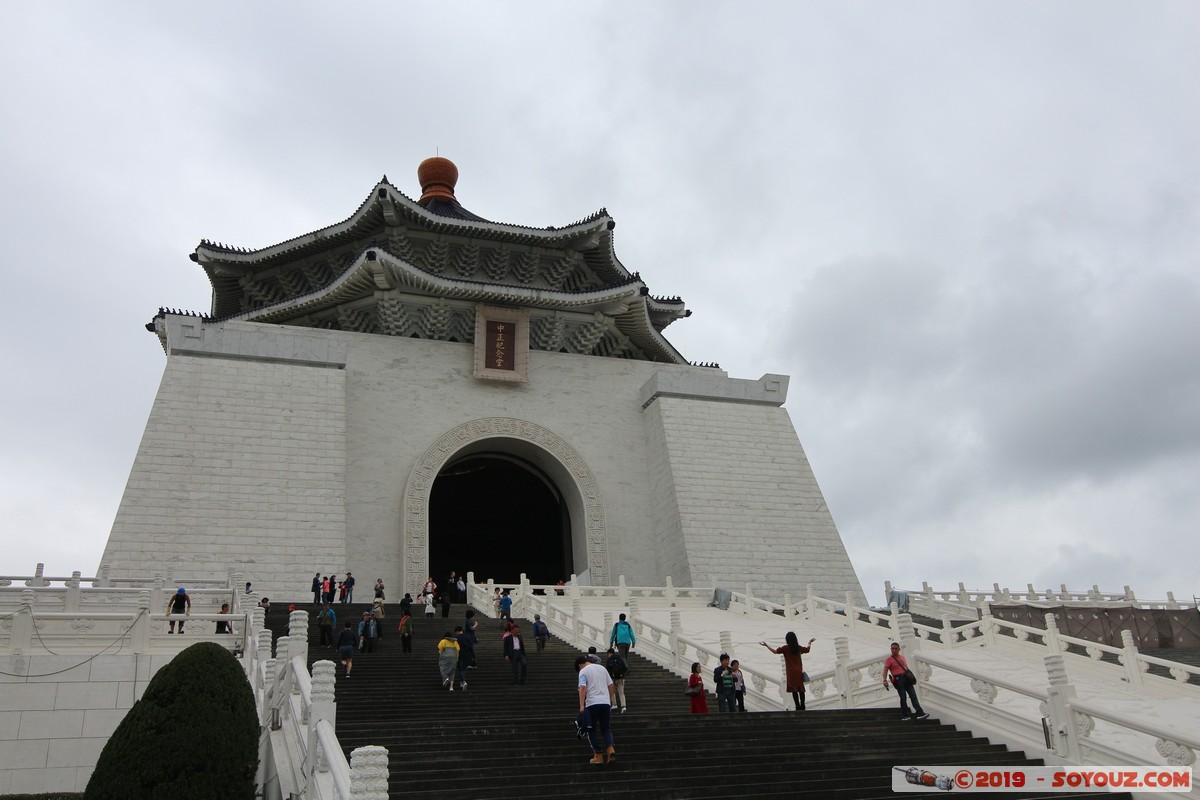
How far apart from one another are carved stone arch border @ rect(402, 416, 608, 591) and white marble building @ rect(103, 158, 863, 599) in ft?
0.16

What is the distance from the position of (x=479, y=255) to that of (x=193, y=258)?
25.5 ft

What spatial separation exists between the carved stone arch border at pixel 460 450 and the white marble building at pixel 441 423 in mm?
50

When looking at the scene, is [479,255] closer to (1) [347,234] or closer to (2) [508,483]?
(1) [347,234]

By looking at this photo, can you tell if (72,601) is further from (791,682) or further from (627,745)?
(791,682)

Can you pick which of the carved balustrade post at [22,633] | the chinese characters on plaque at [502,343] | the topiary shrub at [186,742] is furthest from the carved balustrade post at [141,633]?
the chinese characters on plaque at [502,343]

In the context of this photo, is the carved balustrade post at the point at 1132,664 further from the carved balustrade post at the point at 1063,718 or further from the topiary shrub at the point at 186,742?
the topiary shrub at the point at 186,742

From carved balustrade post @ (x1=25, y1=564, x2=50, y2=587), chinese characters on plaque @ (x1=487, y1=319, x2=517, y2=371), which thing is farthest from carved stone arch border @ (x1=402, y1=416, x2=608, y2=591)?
carved balustrade post @ (x1=25, y1=564, x2=50, y2=587)

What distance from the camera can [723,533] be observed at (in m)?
22.2

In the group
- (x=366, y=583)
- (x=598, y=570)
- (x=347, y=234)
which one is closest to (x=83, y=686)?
(x=366, y=583)

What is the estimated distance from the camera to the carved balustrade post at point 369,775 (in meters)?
5.28

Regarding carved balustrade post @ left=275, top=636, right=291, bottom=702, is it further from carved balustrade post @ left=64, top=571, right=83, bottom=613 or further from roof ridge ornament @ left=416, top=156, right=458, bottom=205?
roof ridge ornament @ left=416, top=156, right=458, bottom=205

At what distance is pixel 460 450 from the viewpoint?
74.2ft

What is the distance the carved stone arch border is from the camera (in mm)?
20625

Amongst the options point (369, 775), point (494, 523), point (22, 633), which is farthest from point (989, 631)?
point (494, 523)
